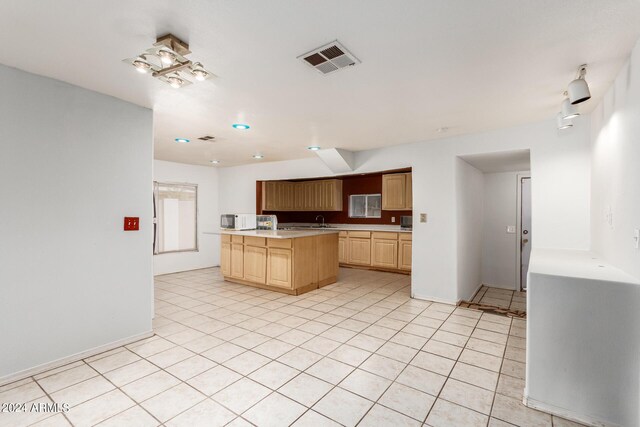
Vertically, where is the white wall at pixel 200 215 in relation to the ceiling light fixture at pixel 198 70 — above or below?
below

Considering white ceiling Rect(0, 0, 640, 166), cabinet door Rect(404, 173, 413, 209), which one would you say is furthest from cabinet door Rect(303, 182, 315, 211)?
white ceiling Rect(0, 0, 640, 166)

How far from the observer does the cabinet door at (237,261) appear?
5.61 meters

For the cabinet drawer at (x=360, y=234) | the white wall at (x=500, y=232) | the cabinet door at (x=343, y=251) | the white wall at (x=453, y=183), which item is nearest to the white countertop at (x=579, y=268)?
the white wall at (x=453, y=183)

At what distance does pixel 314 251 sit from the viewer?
535 centimetres

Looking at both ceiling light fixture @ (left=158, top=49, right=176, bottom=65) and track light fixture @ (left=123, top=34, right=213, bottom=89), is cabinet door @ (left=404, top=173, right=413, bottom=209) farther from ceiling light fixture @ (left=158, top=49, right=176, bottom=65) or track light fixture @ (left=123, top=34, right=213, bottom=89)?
ceiling light fixture @ (left=158, top=49, right=176, bottom=65)

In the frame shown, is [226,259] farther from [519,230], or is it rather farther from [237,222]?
[519,230]

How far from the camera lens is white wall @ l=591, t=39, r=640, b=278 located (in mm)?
1966

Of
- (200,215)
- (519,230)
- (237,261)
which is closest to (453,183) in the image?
(519,230)

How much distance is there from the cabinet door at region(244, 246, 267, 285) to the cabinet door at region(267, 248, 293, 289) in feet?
0.40

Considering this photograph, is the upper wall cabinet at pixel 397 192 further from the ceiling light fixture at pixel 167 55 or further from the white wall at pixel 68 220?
the ceiling light fixture at pixel 167 55

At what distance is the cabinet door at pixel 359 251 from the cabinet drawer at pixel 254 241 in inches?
109

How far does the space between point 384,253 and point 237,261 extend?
3253 millimetres

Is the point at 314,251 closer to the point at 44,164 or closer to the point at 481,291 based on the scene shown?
the point at 481,291

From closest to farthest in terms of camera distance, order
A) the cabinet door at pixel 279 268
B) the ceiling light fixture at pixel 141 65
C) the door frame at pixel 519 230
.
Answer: the ceiling light fixture at pixel 141 65 → the cabinet door at pixel 279 268 → the door frame at pixel 519 230
